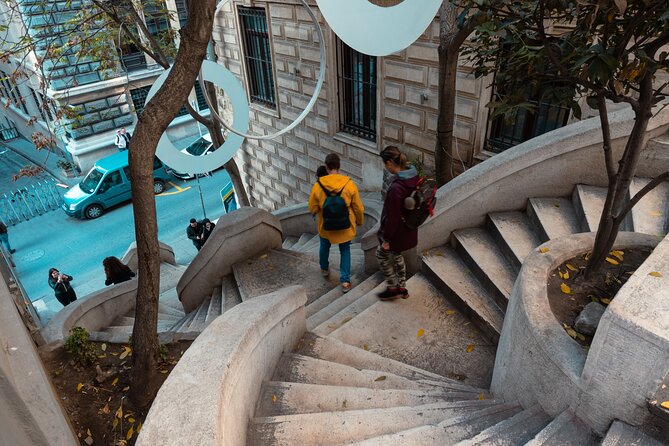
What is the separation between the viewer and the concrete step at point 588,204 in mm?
4252

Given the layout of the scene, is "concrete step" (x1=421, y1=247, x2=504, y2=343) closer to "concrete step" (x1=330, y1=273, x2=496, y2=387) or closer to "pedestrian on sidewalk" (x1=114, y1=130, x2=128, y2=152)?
"concrete step" (x1=330, y1=273, x2=496, y2=387)

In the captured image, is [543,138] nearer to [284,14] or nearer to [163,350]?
[163,350]

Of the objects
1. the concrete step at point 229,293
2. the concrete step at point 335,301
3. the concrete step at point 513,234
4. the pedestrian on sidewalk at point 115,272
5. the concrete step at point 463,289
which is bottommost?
the pedestrian on sidewalk at point 115,272

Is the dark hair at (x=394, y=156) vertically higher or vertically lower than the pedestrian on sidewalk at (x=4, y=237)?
higher

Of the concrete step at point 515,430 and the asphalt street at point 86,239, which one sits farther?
the asphalt street at point 86,239

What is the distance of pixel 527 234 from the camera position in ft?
15.1

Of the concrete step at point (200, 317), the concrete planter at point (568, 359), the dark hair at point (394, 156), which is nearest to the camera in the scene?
the concrete planter at point (568, 359)

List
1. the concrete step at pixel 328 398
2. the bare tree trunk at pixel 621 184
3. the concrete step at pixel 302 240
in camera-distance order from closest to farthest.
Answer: the bare tree trunk at pixel 621 184, the concrete step at pixel 328 398, the concrete step at pixel 302 240

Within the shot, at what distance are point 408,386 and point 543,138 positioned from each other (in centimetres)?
326

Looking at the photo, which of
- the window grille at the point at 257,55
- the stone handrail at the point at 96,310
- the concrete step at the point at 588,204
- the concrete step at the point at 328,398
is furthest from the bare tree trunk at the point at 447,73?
the window grille at the point at 257,55

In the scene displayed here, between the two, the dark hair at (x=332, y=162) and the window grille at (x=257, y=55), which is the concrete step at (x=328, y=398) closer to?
the dark hair at (x=332, y=162)

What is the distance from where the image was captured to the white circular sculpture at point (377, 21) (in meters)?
4.16

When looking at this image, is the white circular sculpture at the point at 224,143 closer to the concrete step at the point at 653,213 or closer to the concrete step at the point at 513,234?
the concrete step at the point at 513,234

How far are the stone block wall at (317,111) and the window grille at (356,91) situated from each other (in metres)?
0.16
